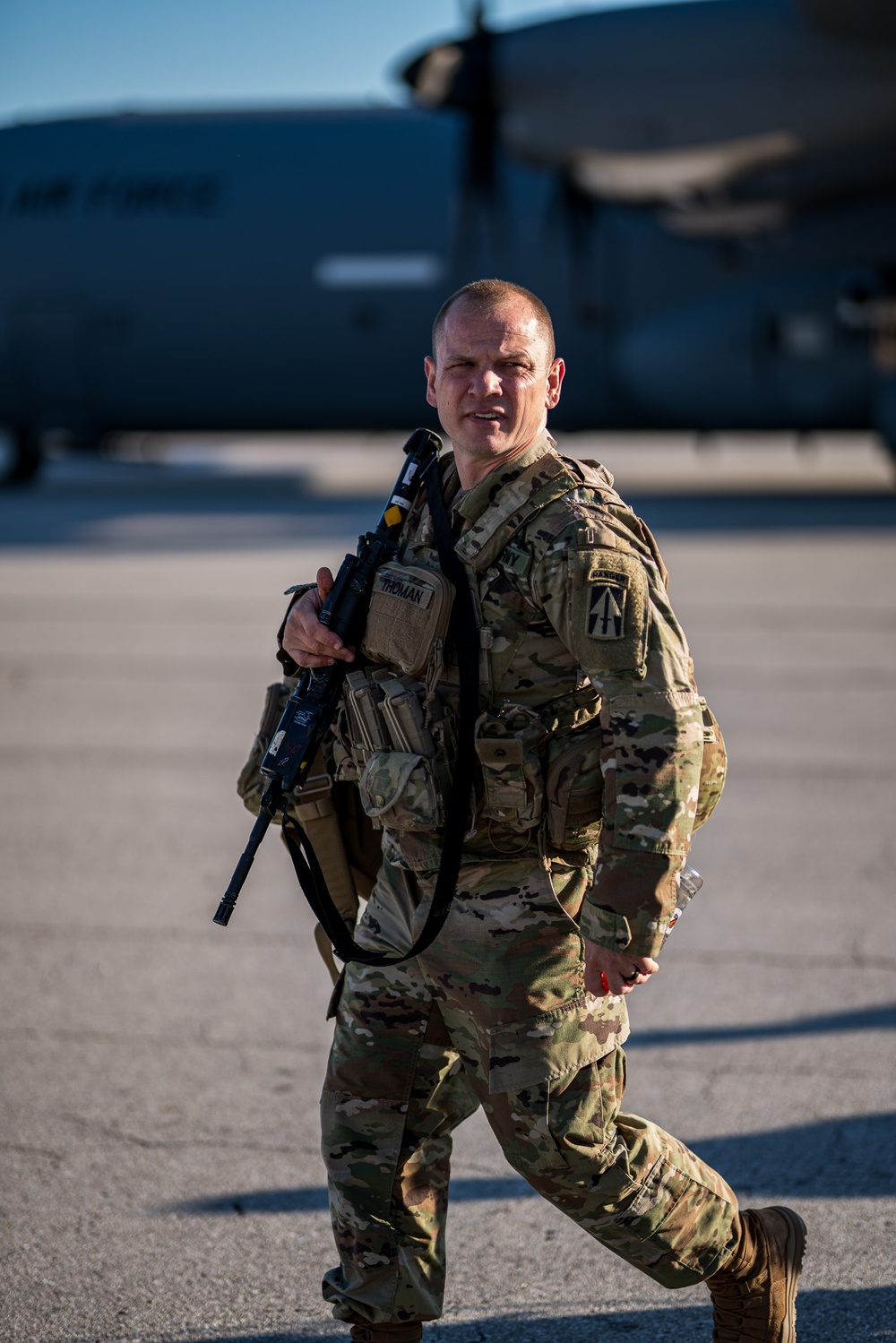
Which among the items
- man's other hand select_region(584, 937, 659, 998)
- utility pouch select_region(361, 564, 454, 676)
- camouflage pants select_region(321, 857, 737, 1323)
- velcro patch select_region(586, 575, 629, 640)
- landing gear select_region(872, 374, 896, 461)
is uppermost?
velcro patch select_region(586, 575, 629, 640)

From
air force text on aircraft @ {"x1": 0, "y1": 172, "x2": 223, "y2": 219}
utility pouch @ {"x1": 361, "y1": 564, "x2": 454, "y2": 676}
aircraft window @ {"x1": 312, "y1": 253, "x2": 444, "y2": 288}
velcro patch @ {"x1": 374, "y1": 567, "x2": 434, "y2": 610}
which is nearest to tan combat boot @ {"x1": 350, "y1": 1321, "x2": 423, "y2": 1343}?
utility pouch @ {"x1": 361, "y1": 564, "x2": 454, "y2": 676}

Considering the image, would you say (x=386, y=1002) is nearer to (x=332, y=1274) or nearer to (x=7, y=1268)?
(x=332, y=1274)

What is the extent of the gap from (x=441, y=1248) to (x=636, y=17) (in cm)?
1166

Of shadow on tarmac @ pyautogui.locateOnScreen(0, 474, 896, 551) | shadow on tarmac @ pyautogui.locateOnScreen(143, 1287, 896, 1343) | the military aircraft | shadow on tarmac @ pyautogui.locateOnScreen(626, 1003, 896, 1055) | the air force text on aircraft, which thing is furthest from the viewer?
the air force text on aircraft

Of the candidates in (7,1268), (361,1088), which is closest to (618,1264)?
(361,1088)

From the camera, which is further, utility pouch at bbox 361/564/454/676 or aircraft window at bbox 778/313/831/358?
aircraft window at bbox 778/313/831/358

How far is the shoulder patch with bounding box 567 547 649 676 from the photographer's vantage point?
225cm

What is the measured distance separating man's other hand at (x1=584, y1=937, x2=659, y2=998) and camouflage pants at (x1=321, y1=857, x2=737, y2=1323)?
11cm

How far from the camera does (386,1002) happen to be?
8.27 feet

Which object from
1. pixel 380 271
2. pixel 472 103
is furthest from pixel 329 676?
pixel 380 271

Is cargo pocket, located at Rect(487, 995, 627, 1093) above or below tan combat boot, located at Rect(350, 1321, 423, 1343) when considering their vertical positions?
above

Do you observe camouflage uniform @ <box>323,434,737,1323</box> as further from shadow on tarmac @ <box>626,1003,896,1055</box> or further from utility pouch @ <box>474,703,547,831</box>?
shadow on tarmac @ <box>626,1003,896,1055</box>

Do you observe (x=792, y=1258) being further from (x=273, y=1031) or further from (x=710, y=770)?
(x=273, y=1031)

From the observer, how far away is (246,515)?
1653 cm
